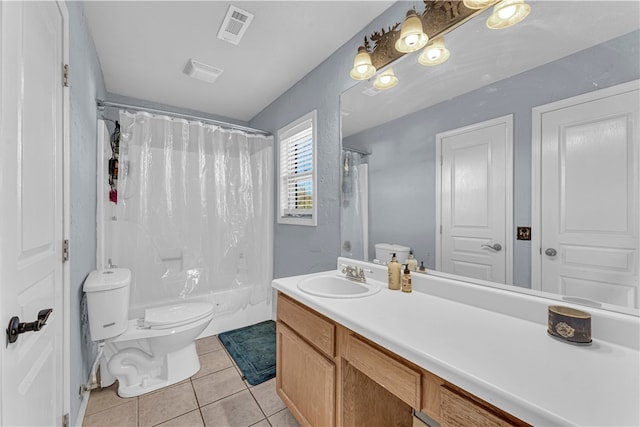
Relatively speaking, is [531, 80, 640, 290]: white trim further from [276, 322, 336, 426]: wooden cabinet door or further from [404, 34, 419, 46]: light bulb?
[276, 322, 336, 426]: wooden cabinet door

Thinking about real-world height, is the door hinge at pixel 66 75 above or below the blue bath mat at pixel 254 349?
above

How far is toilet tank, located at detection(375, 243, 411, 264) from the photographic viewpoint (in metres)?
1.49

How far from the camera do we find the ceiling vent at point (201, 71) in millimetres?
2126

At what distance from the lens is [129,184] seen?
2.21 meters

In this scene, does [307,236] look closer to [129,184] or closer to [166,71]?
[129,184]

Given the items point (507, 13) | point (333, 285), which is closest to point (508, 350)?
point (333, 285)

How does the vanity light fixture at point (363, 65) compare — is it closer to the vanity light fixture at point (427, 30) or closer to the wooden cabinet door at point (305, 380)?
the vanity light fixture at point (427, 30)

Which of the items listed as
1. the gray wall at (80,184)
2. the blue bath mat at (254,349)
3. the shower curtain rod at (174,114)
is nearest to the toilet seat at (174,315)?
the gray wall at (80,184)

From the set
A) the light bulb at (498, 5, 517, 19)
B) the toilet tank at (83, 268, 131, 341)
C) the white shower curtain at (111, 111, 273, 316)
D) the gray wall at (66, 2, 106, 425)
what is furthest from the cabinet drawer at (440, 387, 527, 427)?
the white shower curtain at (111, 111, 273, 316)

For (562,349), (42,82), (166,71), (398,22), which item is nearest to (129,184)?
(166,71)

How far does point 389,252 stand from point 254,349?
1.54 m

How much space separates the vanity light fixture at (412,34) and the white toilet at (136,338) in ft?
7.06

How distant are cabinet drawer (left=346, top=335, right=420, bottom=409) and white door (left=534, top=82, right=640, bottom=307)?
0.64m

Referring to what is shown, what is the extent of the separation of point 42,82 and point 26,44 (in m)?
0.17
